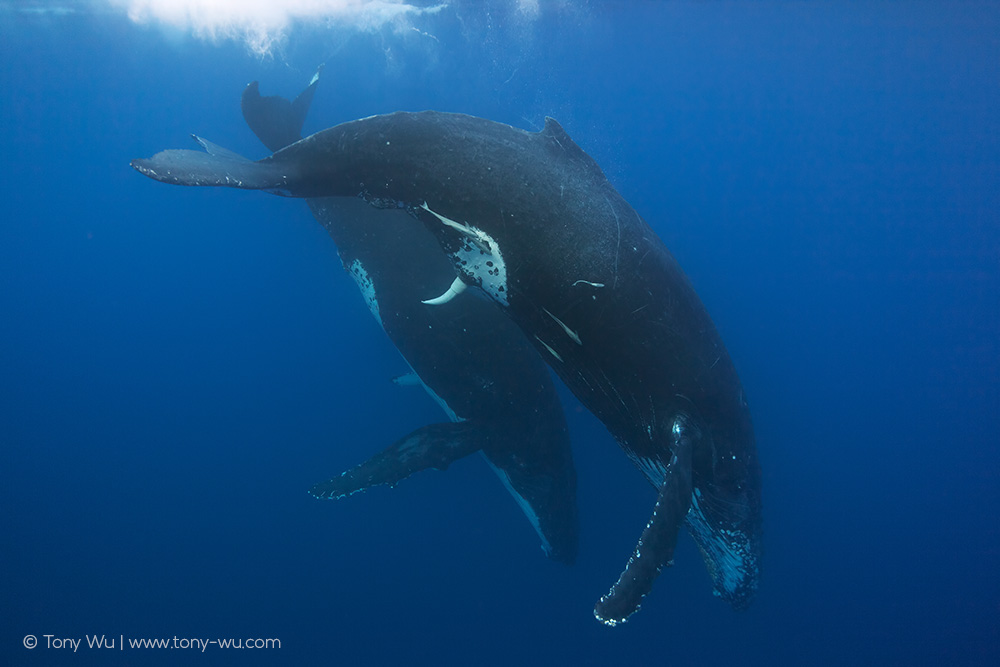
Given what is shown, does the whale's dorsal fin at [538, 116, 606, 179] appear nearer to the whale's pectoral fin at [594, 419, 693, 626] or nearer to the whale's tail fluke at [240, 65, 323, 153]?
the whale's pectoral fin at [594, 419, 693, 626]

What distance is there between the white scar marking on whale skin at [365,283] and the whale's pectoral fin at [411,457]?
2.12 meters

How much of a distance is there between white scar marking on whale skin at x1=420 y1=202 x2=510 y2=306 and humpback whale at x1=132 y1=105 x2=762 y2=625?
13 mm

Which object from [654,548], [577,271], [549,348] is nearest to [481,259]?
[577,271]

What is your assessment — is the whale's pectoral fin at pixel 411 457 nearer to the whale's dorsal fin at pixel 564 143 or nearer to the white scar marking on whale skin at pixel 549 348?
the white scar marking on whale skin at pixel 549 348

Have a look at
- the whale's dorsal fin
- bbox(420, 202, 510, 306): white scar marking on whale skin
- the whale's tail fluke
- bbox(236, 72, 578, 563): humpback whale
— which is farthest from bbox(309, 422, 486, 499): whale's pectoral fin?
the whale's tail fluke

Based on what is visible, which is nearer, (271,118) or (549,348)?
(549,348)

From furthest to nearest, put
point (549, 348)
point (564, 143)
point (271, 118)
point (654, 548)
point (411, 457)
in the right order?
point (271, 118), point (411, 457), point (549, 348), point (564, 143), point (654, 548)

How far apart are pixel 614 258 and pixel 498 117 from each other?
48.2 feet

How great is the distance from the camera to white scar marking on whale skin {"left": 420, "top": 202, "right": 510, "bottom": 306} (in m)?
4.21

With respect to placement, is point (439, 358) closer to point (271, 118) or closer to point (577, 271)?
point (577, 271)

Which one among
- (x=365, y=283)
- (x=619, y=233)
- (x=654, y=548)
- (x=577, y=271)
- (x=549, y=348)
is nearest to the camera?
(x=654, y=548)

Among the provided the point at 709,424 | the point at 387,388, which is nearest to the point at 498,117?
the point at 387,388

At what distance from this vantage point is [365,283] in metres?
7.80

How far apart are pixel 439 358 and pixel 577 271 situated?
3.95 meters
